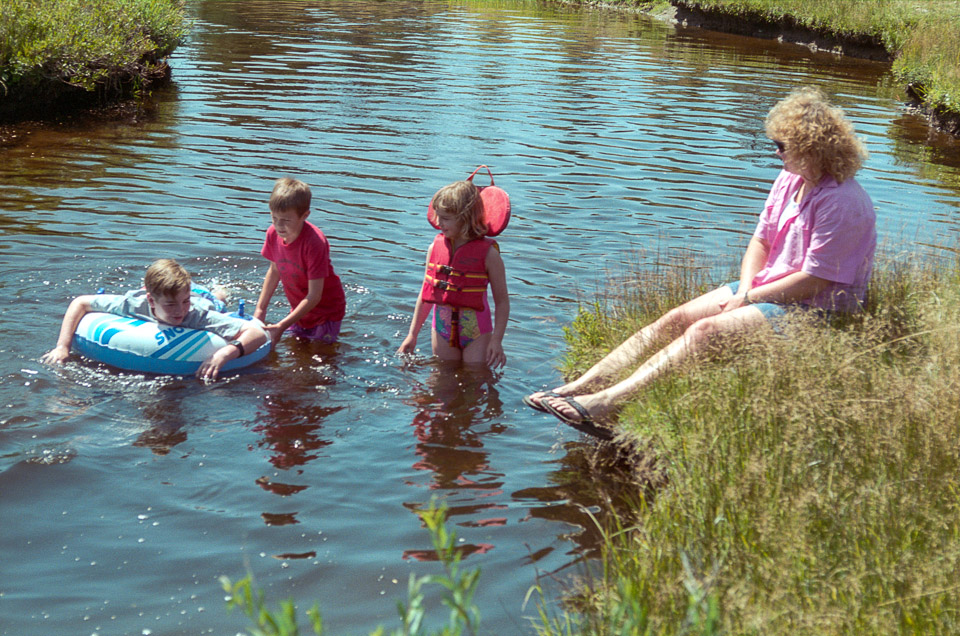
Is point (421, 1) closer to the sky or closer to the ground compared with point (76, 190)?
closer to the sky

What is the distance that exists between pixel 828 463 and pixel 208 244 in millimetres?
7010

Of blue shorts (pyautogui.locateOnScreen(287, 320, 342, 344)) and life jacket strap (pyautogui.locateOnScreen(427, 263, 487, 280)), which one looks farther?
blue shorts (pyautogui.locateOnScreen(287, 320, 342, 344))

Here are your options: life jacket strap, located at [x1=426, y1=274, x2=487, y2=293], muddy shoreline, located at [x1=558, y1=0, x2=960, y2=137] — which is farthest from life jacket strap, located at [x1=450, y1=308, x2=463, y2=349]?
muddy shoreline, located at [x1=558, y1=0, x2=960, y2=137]

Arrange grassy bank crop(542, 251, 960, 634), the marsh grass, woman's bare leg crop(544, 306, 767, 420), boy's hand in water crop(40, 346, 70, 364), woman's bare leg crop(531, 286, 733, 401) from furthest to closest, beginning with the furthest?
the marsh grass → boy's hand in water crop(40, 346, 70, 364) → woman's bare leg crop(531, 286, 733, 401) → woman's bare leg crop(544, 306, 767, 420) → grassy bank crop(542, 251, 960, 634)

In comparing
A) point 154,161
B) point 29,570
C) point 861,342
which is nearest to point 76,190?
point 154,161

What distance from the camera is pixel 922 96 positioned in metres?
19.2

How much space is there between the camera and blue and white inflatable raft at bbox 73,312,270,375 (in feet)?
21.3

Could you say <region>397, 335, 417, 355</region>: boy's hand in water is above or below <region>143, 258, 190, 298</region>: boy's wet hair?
below

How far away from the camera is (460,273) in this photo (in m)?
6.77

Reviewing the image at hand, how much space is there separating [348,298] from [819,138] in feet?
14.5

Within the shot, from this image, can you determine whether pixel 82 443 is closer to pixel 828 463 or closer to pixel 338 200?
pixel 828 463

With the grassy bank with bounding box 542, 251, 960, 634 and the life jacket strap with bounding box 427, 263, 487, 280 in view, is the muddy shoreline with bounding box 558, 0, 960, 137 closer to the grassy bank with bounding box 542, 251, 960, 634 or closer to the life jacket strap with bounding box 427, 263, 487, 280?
the life jacket strap with bounding box 427, 263, 487, 280

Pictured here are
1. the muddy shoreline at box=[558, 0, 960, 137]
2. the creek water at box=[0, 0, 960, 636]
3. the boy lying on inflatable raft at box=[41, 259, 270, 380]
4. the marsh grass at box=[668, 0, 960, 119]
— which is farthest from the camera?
the muddy shoreline at box=[558, 0, 960, 137]

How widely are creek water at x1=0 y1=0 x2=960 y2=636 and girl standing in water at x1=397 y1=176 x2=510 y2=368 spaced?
0.31m
